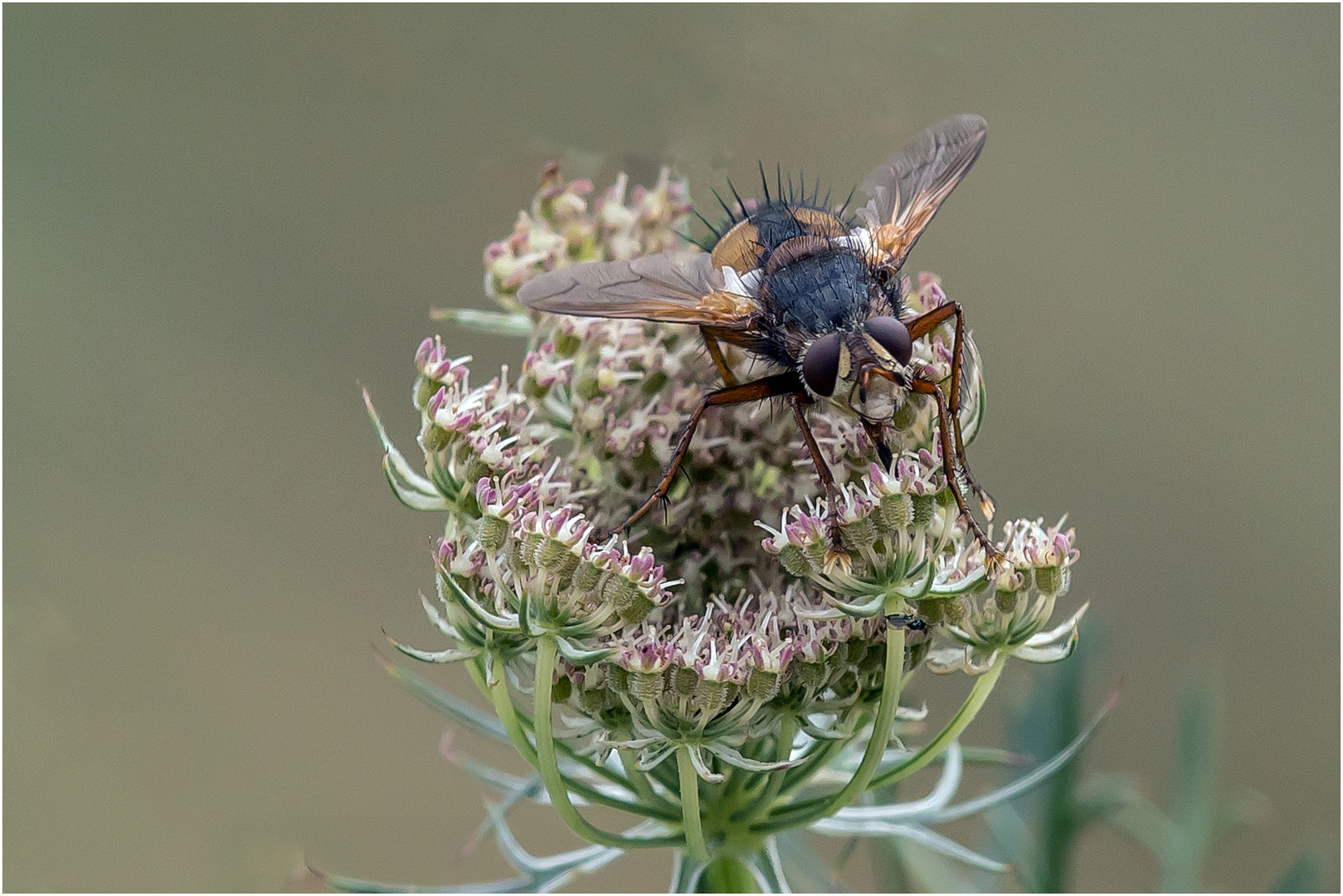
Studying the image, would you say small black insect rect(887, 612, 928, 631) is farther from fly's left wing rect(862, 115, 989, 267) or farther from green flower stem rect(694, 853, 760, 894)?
fly's left wing rect(862, 115, 989, 267)

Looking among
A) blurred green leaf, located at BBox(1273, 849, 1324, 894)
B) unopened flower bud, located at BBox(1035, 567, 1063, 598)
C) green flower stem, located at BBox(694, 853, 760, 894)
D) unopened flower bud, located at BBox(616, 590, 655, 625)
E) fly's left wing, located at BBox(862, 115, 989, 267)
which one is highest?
fly's left wing, located at BBox(862, 115, 989, 267)

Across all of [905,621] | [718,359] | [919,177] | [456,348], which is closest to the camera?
[905,621]

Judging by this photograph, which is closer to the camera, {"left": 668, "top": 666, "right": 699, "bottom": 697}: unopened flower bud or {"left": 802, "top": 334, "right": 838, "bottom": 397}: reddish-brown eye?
{"left": 668, "top": 666, "right": 699, "bottom": 697}: unopened flower bud

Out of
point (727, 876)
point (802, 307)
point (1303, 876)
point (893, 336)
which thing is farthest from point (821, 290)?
point (1303, 876)

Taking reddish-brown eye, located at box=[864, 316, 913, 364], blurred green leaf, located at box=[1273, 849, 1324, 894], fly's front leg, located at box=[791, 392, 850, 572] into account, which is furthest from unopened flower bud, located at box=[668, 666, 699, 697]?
blurred green leaf, located at box=[1273, 849, 1324, 894]

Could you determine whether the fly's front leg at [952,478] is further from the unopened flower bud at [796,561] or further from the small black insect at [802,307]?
the unopened flower bud at [796,561]

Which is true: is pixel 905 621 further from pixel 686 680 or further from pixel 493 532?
pixel 493 532
